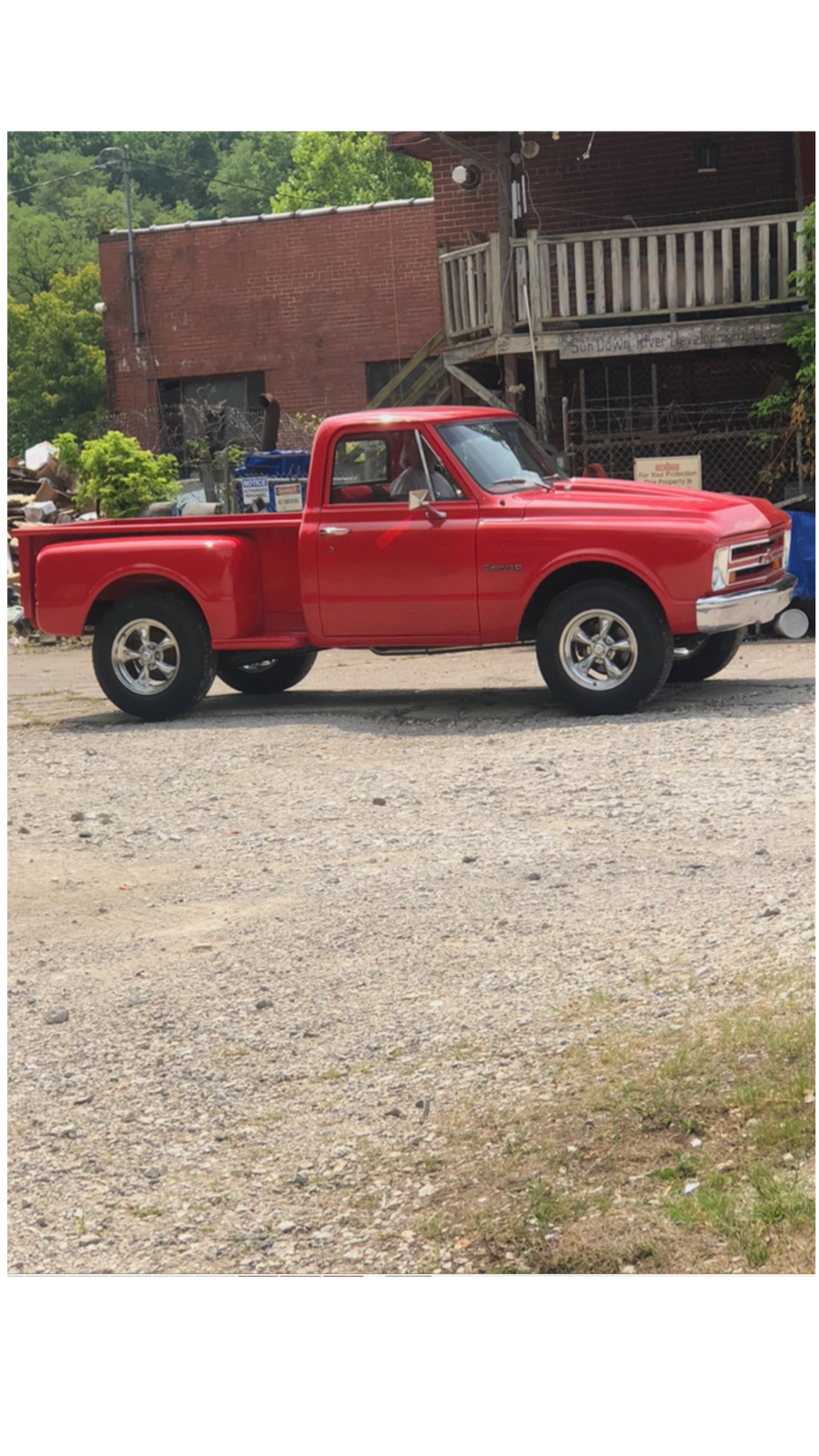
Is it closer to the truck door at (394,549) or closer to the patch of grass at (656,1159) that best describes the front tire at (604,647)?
the truck door at (394,549)

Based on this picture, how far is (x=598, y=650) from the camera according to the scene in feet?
29.1

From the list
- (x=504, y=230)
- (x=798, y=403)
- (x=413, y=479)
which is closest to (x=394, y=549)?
(x=413, y=479)

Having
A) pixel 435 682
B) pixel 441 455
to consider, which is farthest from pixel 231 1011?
pixel 435 682

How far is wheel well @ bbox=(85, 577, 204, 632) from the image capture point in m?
9.80

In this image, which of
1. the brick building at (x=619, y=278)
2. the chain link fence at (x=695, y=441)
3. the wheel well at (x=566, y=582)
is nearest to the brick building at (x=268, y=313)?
the brick building at (x=619, y=278)

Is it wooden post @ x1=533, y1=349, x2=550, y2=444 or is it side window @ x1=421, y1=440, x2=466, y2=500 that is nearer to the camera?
side window @ x1=421, y1=440, x2=466, y2=500

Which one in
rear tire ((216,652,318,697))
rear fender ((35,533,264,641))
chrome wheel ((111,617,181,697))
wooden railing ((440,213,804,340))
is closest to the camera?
rear fender ((35,533,264,641))

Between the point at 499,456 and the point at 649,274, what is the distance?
18.6 feet

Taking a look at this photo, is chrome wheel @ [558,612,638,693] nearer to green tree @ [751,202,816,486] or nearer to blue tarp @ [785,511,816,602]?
blue tarp @ [785,511,816,602]

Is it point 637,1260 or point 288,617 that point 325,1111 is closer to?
point 637,1260

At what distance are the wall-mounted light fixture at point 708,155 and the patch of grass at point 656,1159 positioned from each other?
44.9 ft

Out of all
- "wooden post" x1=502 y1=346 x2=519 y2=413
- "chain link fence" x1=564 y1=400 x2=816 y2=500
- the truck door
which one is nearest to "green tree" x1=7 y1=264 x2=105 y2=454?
"wooden post" x1=502 y1=346 x2=519 y2=413

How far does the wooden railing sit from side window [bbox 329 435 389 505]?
5.39 m

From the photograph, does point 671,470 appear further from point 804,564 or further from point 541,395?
point 541,395
